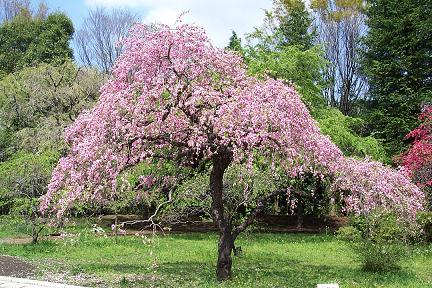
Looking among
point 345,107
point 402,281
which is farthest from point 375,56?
point 402,281

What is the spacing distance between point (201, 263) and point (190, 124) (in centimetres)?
488

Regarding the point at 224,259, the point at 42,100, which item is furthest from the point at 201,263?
the point at 42,100

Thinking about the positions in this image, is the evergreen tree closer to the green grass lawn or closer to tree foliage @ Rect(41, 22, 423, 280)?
the green grass lawn

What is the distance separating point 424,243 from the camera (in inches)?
692

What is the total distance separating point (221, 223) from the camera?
10547mm

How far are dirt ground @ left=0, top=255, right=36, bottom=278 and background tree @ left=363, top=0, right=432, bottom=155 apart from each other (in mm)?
20471

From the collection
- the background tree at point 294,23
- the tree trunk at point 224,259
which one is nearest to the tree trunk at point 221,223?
the tree trunk at point 224,259

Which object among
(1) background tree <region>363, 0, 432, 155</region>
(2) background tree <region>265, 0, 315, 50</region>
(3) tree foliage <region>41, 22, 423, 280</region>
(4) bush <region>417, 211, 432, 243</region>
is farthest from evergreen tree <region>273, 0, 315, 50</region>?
(3) tree foliage <region>41, 22, 423, 280</region>

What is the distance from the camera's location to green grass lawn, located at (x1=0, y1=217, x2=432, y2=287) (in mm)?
10445

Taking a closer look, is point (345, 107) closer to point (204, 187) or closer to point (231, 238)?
point (204, 187)

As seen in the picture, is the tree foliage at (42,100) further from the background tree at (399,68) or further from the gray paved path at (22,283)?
the background tree at (399,68)

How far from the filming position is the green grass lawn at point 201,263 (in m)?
10.4

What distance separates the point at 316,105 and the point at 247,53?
4733 mm

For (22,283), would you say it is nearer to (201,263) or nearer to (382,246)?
(201,263)
